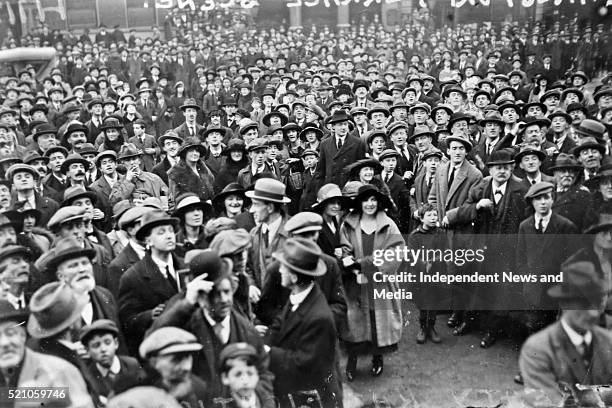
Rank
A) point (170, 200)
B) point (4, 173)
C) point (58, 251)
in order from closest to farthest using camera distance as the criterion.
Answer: point (58, 251) < point (4, 173) < point (170, 200)

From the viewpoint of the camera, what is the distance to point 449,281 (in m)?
3.49

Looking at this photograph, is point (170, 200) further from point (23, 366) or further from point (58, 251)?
point (23, 366)

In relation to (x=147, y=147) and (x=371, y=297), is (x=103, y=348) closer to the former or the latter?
(x=371, y=297)

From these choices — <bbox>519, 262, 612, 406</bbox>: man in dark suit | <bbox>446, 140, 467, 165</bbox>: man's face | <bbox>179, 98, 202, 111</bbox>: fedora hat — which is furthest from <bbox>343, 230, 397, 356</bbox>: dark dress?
<bbox>179, 98, 202, 111</bbox>: fedora hat

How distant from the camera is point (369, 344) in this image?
3.63 m

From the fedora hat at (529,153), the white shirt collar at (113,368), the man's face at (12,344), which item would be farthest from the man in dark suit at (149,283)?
the fedora hat at (529,153)

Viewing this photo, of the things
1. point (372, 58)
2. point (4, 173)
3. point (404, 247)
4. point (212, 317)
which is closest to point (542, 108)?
point (372, 58)

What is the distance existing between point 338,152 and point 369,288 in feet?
5.87

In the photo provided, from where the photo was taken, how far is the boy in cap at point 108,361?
2979 mm

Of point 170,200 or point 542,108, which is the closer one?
point 170,200

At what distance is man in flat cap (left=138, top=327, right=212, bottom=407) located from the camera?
292 cm

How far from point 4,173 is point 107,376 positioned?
2004 mm

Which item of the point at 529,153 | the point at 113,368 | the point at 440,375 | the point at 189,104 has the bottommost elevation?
the point at 440,375

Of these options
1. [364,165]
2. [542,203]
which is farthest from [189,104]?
[542,203]
